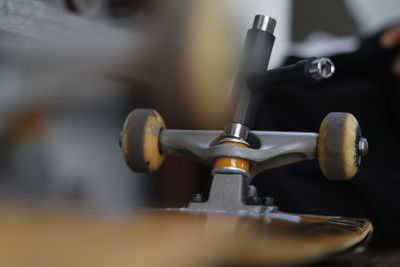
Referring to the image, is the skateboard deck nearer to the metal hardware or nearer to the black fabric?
the metal hardware

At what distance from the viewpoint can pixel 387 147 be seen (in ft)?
2.48

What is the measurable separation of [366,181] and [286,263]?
1.80 ft

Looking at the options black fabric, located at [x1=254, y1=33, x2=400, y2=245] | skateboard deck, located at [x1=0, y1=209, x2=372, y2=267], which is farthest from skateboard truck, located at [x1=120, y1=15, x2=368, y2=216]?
black fabric, located at [x1=254, y1=33, x2=400, y2=245]

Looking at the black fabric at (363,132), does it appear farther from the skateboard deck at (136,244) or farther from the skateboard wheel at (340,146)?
the skateboard deck at (136,244)

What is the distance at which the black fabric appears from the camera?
712 mm

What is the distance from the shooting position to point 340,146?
403 millimetres

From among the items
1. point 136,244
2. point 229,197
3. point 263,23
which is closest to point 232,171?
point 229,197

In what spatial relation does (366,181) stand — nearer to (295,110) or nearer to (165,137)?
(295,110)

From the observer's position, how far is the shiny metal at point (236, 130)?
440mm

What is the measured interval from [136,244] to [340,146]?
0.27 m

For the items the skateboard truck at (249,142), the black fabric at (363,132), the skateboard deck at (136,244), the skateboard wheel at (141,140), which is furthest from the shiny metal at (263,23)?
the black fabric at (363,132)

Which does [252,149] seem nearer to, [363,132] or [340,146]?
[340,146]

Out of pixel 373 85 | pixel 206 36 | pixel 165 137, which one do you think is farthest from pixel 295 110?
pixel 206 36

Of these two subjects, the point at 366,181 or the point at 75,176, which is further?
the point at 75,176
